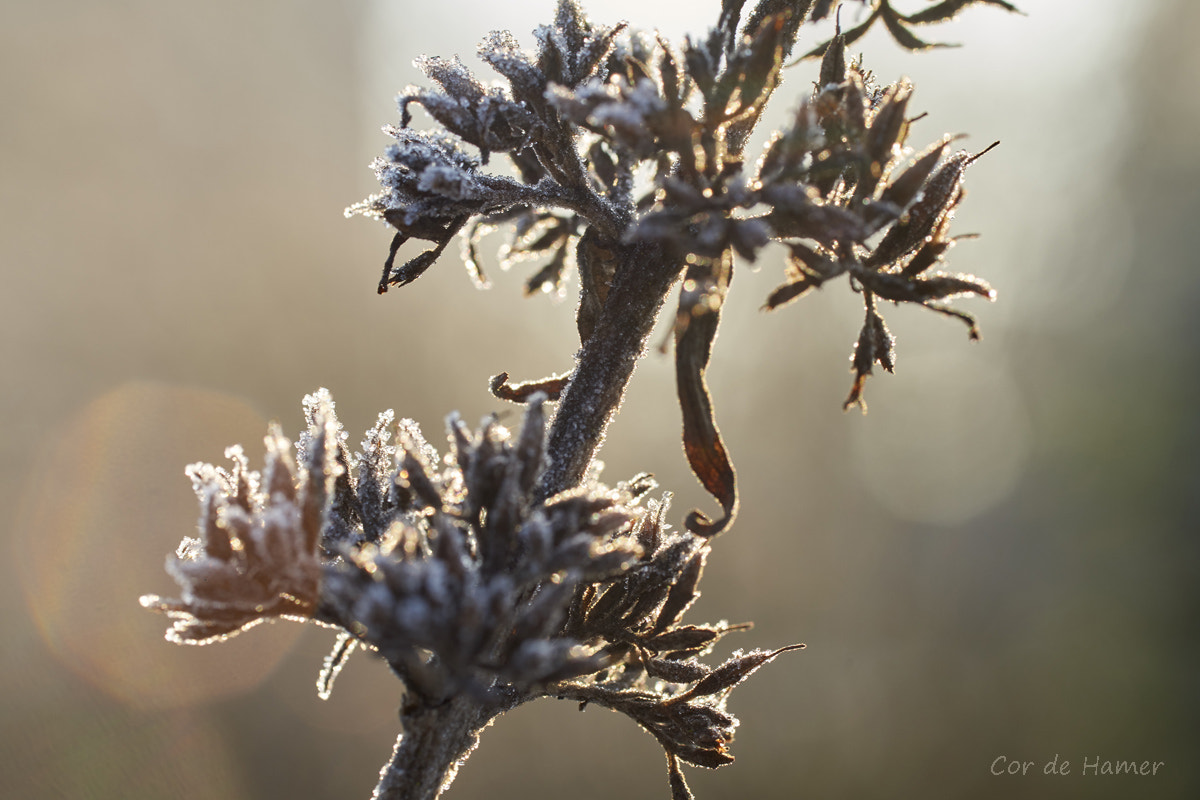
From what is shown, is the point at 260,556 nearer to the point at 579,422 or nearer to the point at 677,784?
the point at 579,422

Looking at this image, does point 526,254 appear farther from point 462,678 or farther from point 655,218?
point 462,678

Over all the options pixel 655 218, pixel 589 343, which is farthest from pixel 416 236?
pixel 655 218

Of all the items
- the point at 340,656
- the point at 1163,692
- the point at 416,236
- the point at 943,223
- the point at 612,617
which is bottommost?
the point at 1163,692

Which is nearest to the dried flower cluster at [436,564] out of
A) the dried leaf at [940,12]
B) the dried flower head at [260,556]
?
the dried flower head at [260,556]

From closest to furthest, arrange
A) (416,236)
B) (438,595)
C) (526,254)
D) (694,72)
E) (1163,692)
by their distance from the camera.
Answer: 1. (438,595)
2. (694,72)
3. (416,236)
4. (526,254)
5. (1163,692)

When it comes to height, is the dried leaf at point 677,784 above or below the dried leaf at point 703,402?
below

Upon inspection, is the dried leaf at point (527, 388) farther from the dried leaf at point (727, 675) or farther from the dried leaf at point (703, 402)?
the dried leaf at point (727, 675)

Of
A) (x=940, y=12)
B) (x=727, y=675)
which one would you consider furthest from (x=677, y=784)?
(x=940, y=12)
